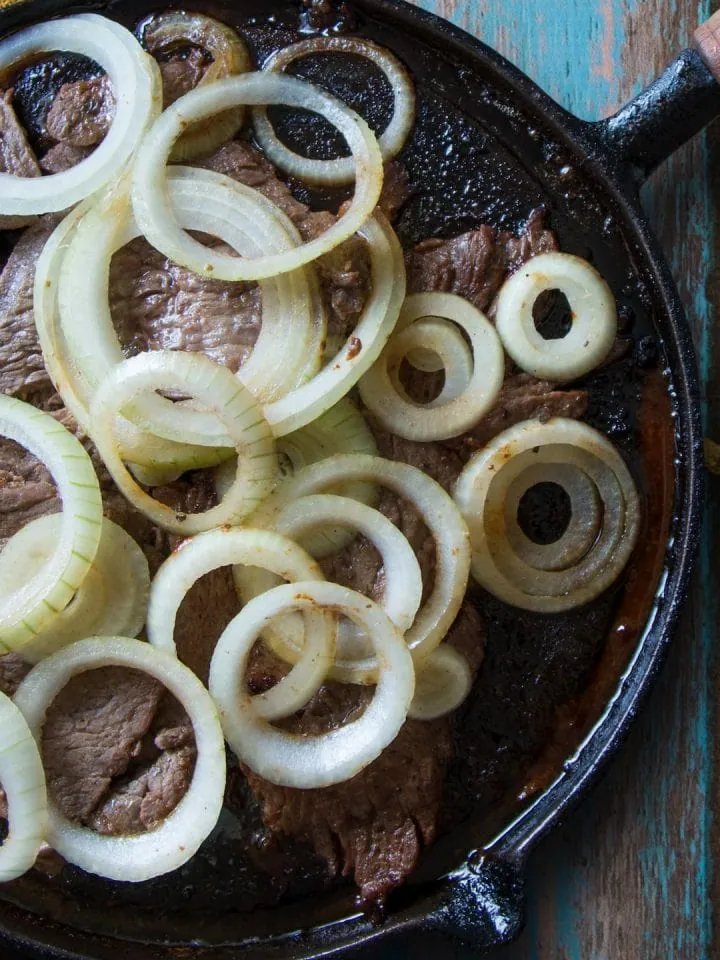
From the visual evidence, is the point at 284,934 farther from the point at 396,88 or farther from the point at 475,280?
the point at 396,88

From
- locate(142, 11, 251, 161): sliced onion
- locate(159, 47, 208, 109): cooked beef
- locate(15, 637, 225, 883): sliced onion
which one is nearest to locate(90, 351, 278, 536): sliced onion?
locate(15, 637, 225, 883): sliced onion

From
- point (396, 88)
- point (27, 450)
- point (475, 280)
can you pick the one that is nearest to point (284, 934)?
point (27, 450)

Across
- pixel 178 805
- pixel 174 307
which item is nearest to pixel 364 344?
pixel 174 307

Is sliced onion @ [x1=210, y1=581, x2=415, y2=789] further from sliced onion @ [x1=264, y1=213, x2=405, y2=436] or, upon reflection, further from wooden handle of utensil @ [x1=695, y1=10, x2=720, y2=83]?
wooden handle of utensil @ [x1=695, y1=10, x2=720, y2=83]

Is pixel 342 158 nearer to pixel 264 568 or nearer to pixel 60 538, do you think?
pixel 264 568

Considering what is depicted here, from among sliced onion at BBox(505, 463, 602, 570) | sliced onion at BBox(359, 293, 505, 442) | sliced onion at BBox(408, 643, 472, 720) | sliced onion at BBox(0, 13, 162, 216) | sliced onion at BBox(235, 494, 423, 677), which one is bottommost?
sliced onion at BBox(408, 643, 472, 720)

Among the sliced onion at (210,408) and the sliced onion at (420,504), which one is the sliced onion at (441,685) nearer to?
the sliced onion at (420,504)
